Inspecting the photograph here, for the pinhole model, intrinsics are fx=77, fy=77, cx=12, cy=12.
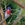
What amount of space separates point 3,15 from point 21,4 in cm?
26

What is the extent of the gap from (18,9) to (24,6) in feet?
0.26

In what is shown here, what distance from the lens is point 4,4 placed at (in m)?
0.94

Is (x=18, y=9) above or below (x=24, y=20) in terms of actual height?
above

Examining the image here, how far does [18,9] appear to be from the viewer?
0.92 metres

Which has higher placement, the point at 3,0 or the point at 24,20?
the point at 3,0

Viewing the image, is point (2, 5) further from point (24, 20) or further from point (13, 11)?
point (24, 20)

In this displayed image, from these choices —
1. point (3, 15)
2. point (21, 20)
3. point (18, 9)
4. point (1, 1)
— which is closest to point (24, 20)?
point (21, 20)

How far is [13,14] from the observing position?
0.93 m

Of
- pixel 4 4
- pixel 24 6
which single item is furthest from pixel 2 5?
pixel 24 6

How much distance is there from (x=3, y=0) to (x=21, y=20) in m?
0.33

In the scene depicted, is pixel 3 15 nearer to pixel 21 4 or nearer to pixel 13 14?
pixel 13 14

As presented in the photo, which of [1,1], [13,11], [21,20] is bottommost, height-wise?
[21,20]

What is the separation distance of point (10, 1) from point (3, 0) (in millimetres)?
88

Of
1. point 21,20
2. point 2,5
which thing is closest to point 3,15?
point 2,5
